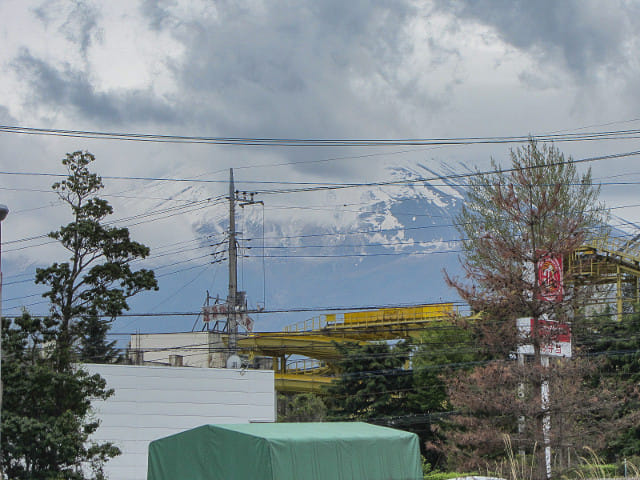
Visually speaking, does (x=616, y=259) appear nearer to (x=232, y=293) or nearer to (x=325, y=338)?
(x=325, y=338)

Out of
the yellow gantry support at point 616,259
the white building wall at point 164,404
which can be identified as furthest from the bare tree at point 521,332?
the yellow gantry support at point 616,259

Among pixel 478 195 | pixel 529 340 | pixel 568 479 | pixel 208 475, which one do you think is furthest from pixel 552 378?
pixel 478 195

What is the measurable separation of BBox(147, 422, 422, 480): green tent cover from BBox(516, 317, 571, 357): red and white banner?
13.5 feet

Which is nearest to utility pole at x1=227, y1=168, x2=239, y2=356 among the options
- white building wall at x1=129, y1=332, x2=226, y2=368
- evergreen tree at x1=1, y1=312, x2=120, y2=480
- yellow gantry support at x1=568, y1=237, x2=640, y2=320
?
white building wall at x1=129, y1=332, x2=226, y2=368

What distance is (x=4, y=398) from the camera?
24.2 metres

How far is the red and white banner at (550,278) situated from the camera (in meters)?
19.2

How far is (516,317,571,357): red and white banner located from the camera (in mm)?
19219

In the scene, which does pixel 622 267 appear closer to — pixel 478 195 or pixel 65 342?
pixel 478 195

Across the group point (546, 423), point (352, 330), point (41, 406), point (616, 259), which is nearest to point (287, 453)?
point (546, 423)

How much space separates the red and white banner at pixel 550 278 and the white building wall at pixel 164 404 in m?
18.6

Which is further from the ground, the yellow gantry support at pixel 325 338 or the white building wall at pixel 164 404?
the yellow gantry support at pixel 325 338

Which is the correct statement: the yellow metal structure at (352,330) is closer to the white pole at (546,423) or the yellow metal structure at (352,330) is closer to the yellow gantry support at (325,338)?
the yellow gantry support at (325,338)

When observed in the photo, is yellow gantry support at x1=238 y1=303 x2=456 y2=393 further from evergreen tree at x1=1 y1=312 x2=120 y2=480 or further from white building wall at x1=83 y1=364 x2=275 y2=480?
evergreen tree at x1=1 y1=312 x2=120 y2=480

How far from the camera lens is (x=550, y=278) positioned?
1947 centimetres
